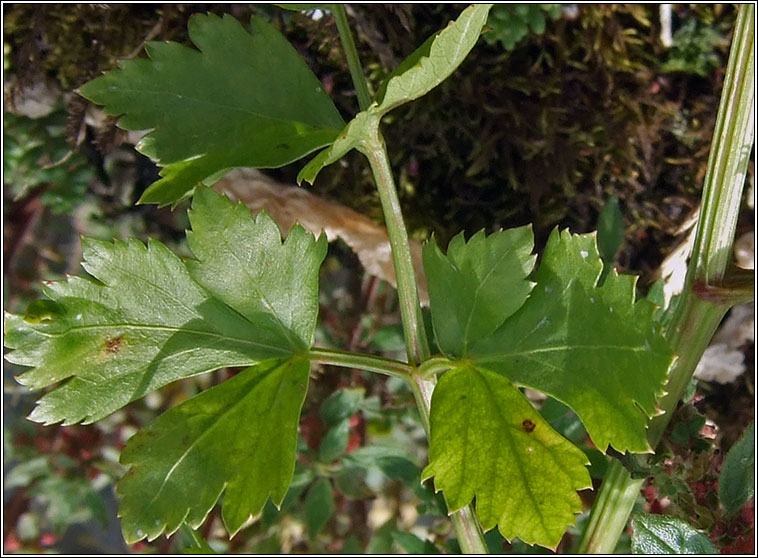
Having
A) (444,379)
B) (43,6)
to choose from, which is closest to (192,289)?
(444,379)

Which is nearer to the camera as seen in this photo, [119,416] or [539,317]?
[539,317]

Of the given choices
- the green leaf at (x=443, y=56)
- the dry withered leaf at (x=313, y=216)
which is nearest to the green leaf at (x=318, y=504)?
the dry withered leaf at (x=313, y=216)

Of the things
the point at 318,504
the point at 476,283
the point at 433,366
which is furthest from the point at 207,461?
the point at 318,504

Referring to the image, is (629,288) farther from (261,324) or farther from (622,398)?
(261,324)

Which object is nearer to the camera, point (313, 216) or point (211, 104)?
point (211, 104)

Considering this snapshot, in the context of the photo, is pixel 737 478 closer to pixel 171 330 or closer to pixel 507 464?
pixel 507 464
